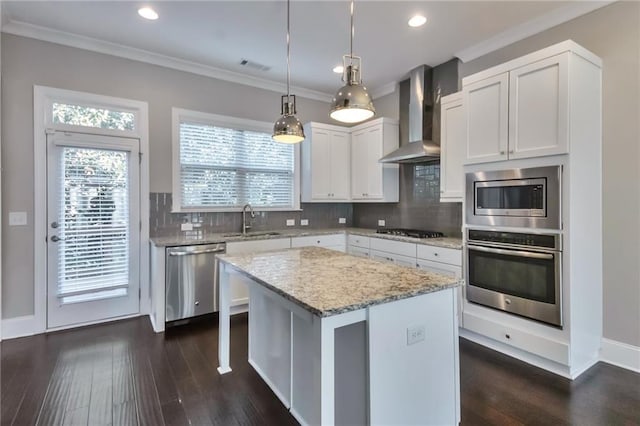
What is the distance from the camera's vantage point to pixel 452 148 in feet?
11.4

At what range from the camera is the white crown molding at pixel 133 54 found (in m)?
3.14

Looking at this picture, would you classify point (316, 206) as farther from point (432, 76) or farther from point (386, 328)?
point (386, 328)

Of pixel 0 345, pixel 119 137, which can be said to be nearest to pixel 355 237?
pixel 119 137

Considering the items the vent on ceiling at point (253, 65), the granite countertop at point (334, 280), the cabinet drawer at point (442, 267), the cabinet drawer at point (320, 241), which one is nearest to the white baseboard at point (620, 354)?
the cabinet drawer at point (442, 267)

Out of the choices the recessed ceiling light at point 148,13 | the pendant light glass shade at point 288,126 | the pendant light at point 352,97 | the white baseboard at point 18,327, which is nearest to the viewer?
the pendant light at point 352,97

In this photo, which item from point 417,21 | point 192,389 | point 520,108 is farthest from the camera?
point 417,21

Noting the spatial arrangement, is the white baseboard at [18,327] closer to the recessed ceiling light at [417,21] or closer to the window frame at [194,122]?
the window frame at [194,122]

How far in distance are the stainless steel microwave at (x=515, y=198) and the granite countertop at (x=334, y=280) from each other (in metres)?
1.26

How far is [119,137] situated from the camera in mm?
3590

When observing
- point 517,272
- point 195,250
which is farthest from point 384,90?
point 195,250

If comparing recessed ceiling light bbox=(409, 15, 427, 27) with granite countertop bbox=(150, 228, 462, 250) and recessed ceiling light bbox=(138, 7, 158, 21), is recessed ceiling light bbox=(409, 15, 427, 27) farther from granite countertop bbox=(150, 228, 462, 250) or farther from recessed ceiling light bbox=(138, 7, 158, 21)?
recessed ceiling light bbox=(138, 7, 158, 21)

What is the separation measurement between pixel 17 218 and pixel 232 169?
224 centimetres

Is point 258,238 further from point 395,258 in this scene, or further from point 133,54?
point 133,54

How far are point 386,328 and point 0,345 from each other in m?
3.61
